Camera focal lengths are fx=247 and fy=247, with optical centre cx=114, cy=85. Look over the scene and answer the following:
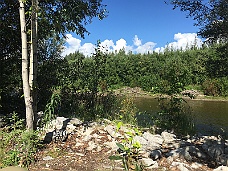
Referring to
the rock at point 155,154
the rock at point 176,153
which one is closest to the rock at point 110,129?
the rock at point 155,154

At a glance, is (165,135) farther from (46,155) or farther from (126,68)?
(126,68)

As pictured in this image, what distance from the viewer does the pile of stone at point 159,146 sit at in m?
3.48

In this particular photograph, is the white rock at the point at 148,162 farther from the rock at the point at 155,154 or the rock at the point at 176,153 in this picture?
the rock at the point at 176,153

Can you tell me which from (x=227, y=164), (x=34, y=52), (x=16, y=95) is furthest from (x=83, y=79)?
(x=227, y=164)

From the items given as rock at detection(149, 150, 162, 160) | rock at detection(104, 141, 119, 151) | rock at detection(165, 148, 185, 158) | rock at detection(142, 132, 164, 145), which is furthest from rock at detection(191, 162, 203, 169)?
rock at detection(104, 141, 119, 151)

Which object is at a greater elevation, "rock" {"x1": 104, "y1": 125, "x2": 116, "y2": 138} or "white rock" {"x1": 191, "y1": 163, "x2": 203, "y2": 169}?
"rock" {"x1": 104, "y1": 125, "x2": 116, "y2": 138}

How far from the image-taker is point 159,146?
14.0ft

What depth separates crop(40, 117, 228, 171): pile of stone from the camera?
3477 mm

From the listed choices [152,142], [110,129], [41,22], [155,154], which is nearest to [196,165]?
[155,154]

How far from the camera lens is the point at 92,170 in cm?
335

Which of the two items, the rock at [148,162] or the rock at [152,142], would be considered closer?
the rock at [148,162]

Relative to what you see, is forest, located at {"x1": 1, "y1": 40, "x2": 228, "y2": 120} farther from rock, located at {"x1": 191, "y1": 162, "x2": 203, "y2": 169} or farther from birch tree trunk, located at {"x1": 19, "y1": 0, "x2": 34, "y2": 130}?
birch tree trunk, located at {"x1": 19, "y1": 0, "x2": 34, "y2": 130}

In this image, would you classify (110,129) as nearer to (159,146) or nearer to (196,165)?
(159,146)

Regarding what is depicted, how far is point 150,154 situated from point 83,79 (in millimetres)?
4232
